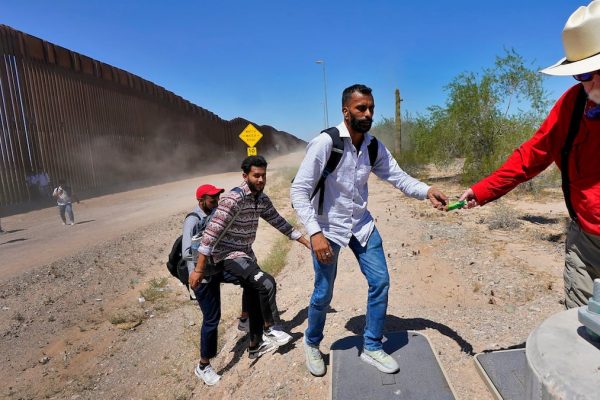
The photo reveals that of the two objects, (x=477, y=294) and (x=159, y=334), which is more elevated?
(x=477, y=294)

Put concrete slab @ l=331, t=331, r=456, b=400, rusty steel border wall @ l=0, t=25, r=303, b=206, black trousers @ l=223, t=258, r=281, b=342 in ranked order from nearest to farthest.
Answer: concrete slab @ l=331, t=331, r=456, b=400
black trousers @ l=223, t=258, r=281, b=342
rusty steel border wall @ l=0, t=25, r=303, b=206

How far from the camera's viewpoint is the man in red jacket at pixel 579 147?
1.87m

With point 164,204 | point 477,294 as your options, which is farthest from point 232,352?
point 164,204

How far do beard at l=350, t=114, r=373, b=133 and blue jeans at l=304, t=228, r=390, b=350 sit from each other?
775mm

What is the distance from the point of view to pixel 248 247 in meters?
3.80

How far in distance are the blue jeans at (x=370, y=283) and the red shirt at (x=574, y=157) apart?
3.39ft

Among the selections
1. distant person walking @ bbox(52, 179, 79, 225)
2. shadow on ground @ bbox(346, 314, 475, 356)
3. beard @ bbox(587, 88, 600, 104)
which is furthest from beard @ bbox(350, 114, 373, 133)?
distant person walking @ bbox(52, 179, 79, 225)

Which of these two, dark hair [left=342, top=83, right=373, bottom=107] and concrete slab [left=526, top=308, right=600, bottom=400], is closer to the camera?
concrete slab [left=526, top=308, right=600, bottom=400]

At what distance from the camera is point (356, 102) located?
2.81 m

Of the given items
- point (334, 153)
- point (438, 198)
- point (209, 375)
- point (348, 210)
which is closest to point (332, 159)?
point (334, 153)

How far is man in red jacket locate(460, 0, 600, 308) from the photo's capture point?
1870mm

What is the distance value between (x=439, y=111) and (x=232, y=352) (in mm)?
16892

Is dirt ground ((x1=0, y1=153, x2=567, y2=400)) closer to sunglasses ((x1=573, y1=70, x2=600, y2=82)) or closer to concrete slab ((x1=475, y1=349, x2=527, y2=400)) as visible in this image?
concrete slab ((x1=475, y1=349, x2=527, y2=400))

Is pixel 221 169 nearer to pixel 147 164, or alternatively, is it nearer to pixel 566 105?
pixel 147 164
